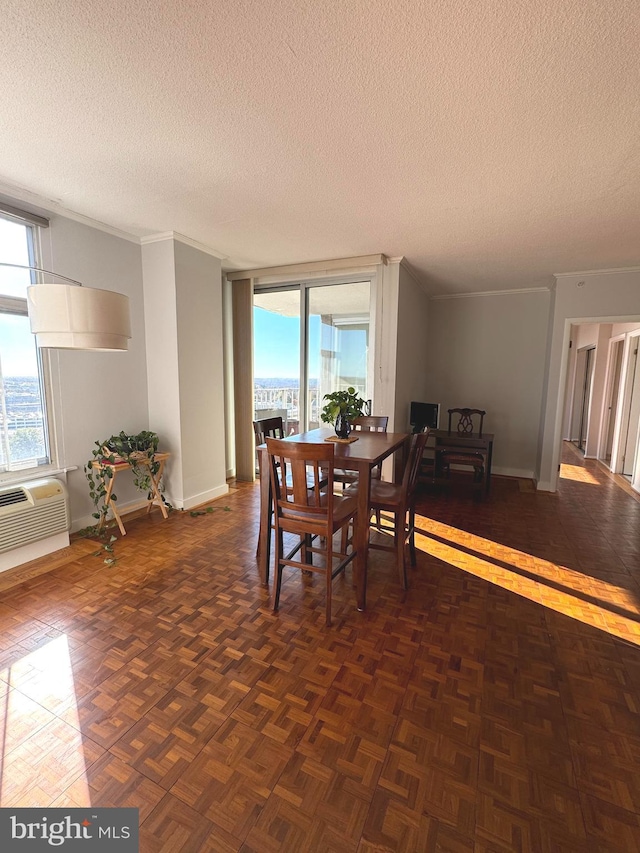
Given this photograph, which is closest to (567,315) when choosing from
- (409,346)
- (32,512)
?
(409,346)

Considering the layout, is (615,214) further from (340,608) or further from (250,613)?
(250,613)

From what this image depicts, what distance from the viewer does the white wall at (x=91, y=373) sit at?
3.22 metres

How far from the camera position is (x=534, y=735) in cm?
154

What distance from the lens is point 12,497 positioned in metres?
2.75

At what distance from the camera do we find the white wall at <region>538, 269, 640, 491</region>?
444 cm

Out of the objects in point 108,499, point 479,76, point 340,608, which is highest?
point 479,76

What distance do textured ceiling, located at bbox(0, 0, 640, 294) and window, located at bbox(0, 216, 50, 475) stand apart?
1.37 feet

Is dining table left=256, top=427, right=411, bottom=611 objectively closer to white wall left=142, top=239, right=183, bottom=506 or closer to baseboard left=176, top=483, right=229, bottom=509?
baseboard left=176, top=483, right=229, bottom=509

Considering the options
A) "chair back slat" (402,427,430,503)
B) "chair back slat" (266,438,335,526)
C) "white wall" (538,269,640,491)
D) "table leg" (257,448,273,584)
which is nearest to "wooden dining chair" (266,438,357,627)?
"chair back slat" (266,438,335,526)

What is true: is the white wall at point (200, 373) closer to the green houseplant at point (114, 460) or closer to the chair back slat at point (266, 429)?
the green houseplant at point (114, 460)

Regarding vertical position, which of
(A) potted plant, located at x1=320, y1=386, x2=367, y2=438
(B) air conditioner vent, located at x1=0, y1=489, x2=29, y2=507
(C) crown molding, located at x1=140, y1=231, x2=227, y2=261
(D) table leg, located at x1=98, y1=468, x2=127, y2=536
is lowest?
(D) table leg, located at x1=98, y1=468, x2=127, y2=536

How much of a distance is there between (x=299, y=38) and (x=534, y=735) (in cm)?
284

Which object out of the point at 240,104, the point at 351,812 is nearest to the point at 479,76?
the point at 240,104

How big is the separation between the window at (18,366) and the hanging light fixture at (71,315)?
1.30 metres
